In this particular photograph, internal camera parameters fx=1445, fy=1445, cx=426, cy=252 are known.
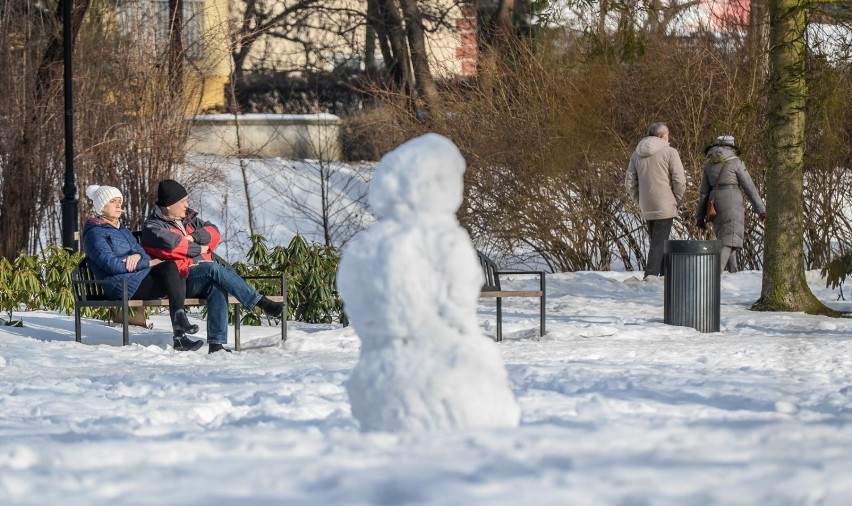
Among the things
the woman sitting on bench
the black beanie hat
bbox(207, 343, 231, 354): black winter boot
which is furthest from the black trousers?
the black beanie hat

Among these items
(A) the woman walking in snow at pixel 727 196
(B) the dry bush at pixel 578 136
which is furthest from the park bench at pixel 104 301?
(B) the dry bush at pixel 578 136

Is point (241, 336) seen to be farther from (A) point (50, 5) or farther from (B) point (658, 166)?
(A) point (50, 5)

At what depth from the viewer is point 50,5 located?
1898 cm

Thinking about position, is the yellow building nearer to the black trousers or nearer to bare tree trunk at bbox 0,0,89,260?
bare tree trunk at bbox 0,0,89,260

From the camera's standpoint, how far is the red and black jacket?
10.4 metres

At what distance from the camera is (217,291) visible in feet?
34.0

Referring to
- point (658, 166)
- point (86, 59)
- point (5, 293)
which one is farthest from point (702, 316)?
point (86, 59)

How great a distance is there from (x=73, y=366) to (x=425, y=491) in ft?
18.2

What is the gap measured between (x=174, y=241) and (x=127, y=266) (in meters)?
0.38

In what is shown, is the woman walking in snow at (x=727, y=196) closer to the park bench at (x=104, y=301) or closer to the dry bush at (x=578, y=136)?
the dry bush at (x=578, y=136)

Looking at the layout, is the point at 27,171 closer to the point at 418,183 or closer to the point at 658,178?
the point at 658,178

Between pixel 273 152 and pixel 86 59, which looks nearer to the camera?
pixel 86 59

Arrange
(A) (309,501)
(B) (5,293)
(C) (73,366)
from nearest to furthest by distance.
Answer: (A) (309,501) < (C) (73,366) < (B) (5,293)

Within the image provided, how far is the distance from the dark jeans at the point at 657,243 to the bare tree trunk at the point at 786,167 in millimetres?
2139
